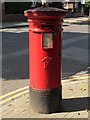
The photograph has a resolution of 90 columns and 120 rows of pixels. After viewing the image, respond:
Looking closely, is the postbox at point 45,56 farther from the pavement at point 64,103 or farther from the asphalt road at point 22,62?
the asphalt road at point 22,62

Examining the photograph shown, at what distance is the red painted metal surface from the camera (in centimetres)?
388

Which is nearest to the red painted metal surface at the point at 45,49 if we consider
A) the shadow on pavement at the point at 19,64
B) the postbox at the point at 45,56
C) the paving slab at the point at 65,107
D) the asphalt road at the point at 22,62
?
the postbox at the point at 45,56

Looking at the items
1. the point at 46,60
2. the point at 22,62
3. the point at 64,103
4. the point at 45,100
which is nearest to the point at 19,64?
the point at 22,62

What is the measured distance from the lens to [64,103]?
4719 millimetres

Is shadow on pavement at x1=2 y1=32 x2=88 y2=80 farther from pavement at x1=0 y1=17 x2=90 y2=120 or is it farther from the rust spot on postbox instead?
the rust spot on postbox

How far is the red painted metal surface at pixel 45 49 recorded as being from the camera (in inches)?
153

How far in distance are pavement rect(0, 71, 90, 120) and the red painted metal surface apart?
0.49 meters

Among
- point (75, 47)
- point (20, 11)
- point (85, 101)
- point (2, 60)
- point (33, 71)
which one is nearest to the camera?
point (33, 71)

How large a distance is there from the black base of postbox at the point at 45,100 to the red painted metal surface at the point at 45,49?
3.4 inches

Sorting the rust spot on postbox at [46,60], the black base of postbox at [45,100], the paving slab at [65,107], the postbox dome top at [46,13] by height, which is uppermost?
the postbox dome top at [46,13]

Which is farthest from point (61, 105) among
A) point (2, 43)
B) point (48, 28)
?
point (2, 43)

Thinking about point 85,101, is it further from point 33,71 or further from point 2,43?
point 2,43

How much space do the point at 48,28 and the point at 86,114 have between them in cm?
162

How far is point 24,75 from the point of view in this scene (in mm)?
6781
